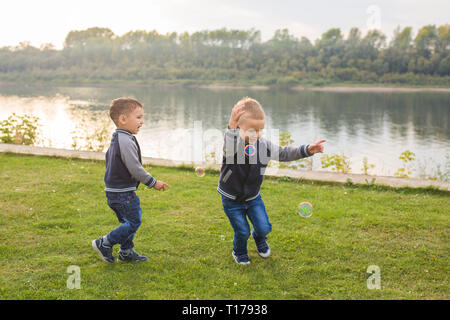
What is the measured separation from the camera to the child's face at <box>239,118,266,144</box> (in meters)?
4.01

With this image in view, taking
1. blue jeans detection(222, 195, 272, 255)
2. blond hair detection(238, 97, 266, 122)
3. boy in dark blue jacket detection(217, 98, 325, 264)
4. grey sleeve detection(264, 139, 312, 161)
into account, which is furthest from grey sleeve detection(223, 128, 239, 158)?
blue jeans detection(222, 195, 272, 255)

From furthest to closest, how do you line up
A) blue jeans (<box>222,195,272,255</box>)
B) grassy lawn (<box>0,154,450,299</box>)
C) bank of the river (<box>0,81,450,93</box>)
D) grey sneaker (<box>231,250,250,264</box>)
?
bank of the river (<box>0,81,450,93</box>) → grey sneaker (<box>231,250,250,264</box>) → blue jeans (<box>222,195,272,255</box>) → grassy lawn (<box>0,154,450,299</box>)

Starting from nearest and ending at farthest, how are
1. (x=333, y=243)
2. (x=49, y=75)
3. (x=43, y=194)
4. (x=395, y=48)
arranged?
(x=333, y=243)
(x=43, y=194)
(x=395, y=48)
(x=49, y=75)

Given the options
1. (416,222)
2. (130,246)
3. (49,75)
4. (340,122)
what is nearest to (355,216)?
(416,222)

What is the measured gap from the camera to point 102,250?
420 cm

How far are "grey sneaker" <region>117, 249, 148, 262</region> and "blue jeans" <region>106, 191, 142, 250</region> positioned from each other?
17 cm

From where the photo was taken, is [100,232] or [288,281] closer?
[288,281]

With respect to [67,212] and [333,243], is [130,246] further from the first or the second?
[333,243]

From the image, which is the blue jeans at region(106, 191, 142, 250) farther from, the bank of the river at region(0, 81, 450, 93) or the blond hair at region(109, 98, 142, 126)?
the bank of the river at region(0, 81, 450, 93)

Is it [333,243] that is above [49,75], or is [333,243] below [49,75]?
below

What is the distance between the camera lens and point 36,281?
3891 millimetres

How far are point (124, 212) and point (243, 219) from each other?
1189mm

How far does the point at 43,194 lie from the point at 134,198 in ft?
10.4

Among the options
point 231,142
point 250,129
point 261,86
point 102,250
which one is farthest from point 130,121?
point 261,86
